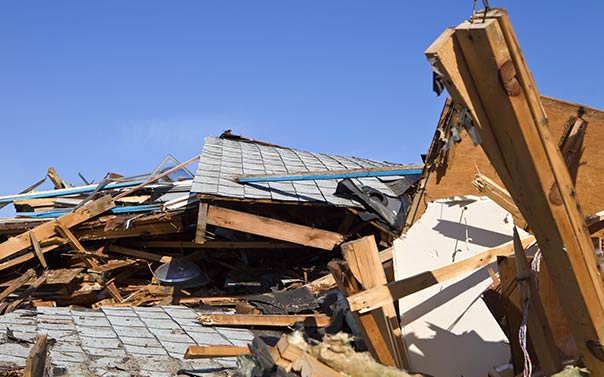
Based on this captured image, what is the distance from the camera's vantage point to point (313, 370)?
11.2 ft

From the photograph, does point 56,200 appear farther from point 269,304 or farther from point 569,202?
point 569,202

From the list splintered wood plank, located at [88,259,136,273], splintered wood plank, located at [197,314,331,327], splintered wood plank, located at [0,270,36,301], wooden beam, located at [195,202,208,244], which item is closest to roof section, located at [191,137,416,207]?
wooden beam, located at [195,202,208,244]

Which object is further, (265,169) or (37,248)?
(265,169)

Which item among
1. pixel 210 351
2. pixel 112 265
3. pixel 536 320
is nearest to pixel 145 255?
pixel 112 265

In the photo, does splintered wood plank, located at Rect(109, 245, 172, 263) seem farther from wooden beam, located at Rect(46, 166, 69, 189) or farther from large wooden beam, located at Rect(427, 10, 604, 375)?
large wooden beam, located at Rect(427, 10, 604, 375)

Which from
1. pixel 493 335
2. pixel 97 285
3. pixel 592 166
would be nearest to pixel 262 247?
pixel 97 285

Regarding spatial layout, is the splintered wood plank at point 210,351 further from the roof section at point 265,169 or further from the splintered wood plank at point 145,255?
the splintered wood plank at point 145,255

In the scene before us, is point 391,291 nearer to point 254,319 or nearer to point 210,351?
point 210,351

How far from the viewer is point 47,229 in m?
9.55

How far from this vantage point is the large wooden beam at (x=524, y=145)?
232cm

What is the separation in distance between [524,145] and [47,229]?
332 inches

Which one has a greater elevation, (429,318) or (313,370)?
(429,318)

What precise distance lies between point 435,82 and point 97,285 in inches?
319

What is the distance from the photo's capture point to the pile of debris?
8.21ft
